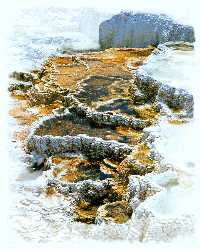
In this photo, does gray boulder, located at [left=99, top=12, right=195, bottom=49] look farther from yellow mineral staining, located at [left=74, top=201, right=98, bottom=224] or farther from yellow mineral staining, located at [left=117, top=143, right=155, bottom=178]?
yellow mineral staining, located at [left=74, top=201, right=98, bottom=224]

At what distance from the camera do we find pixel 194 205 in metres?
8.05

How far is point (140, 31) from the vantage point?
18.6 m

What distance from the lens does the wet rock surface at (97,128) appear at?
9.86 m

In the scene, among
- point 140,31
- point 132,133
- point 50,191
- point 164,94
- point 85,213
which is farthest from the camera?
point 140,31

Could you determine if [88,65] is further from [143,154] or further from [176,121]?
[143,154]

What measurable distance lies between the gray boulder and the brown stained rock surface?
676mm

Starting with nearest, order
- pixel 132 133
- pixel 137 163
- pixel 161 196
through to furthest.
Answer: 1. pixel 161 196
2. pixel 137 163
3. pixel 132 133

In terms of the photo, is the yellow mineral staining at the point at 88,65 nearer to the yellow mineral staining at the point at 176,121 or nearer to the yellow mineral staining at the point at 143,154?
the yellow mineral staining at the point at 176,121

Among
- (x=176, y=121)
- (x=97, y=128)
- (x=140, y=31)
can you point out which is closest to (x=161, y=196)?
(x=176, y=121)

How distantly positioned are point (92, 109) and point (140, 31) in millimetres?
6341

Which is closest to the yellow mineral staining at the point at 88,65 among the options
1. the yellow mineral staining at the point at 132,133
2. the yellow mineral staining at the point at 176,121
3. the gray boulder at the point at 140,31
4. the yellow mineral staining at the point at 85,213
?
the gray boulder at the point at 140,31

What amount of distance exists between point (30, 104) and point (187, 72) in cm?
421

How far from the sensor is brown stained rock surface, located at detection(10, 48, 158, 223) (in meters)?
10.1

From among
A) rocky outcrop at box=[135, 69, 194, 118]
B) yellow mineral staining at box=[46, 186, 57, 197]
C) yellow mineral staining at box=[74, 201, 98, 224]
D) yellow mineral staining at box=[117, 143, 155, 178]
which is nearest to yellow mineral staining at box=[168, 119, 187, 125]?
rocky outcrop at box=[135, 69, 194, 118]
